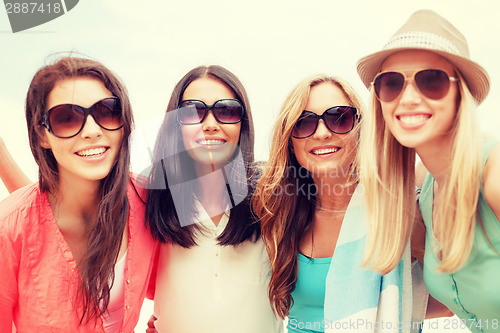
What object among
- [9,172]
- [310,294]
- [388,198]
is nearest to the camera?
[388,198]

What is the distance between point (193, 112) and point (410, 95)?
1300 millimetres

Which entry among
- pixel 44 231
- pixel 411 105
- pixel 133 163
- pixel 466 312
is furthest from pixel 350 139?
pixel 44 231

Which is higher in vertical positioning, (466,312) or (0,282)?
(0,282)

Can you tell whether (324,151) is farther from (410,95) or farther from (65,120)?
(65,120)

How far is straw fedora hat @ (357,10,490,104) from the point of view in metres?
1.69

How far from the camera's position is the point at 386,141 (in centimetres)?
196

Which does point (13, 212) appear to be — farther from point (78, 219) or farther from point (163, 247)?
point (163, 247)

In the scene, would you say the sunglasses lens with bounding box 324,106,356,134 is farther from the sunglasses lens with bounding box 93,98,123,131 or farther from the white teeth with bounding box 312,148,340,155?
the sunglasses lens with bounding box 93,98,123,131

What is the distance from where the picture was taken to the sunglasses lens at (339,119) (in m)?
2.37

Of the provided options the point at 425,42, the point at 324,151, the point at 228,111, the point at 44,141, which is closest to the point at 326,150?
the point at 324,151

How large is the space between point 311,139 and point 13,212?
1.63m

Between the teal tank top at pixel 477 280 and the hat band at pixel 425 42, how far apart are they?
0.43 meters

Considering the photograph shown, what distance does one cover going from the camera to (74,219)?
2.29 meters

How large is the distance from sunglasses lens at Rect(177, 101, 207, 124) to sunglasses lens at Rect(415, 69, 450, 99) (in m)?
1.27
